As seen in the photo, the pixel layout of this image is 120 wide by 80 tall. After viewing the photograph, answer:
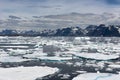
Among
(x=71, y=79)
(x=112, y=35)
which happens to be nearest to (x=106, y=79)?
(x=71, y=79)

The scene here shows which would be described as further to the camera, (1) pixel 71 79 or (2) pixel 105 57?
(2) pixel 105 57

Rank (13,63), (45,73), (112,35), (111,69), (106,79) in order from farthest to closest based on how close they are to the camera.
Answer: (112,35), (13,63), (111,69), (45,73), (106,79)

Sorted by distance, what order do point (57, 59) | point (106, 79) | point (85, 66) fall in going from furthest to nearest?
point (57, 59), point (85, 66), point (106, 79)

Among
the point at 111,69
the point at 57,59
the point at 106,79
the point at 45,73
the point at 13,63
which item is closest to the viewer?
the point at 106,79

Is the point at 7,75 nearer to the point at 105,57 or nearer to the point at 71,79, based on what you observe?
the point at 71,79

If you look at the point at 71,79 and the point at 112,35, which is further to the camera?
the point at 112,35

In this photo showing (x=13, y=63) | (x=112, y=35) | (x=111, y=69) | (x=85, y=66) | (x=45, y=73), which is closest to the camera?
(x=45, y=73)

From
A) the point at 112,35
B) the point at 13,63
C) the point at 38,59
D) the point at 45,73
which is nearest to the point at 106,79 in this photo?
the point at 45,73

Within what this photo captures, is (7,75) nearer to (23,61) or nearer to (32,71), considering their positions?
(32,71)
